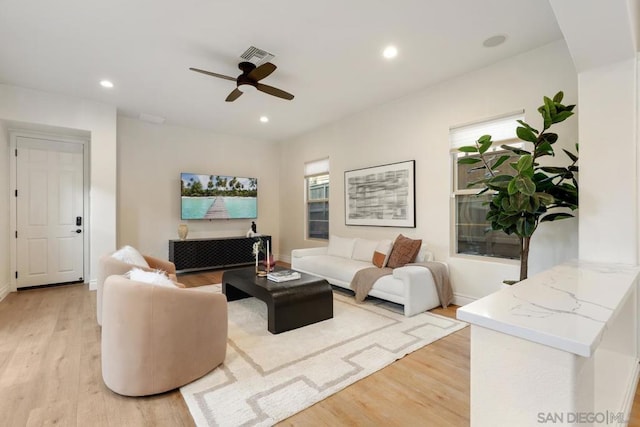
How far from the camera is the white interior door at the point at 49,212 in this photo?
455cm

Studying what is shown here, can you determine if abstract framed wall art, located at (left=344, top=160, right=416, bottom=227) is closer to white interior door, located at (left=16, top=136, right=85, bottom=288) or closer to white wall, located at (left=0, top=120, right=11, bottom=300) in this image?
white interior door, located at (left=16, top=136, right=85, bottom=288)

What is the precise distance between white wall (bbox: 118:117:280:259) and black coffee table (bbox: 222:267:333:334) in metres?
3.16

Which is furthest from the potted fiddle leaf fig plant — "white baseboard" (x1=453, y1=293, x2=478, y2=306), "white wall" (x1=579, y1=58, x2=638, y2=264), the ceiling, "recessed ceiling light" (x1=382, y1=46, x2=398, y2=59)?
"recessed ceiling light" (x1=382, y1=46, x2=398, y2=59)

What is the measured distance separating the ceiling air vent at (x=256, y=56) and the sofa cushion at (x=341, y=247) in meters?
2.94

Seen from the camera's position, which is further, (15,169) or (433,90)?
(15,169)

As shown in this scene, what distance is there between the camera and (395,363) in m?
2.35

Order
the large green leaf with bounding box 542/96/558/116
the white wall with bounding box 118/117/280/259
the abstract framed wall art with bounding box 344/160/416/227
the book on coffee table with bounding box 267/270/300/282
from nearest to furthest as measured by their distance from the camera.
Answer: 1. the large green leaf with bounding box 542/96/558/116
2. the book on coffee table with bounding box 267/270/300/282
3. the abstract framed wall art with bounding box 344/160/416/227
4. the white wall with bounding box 118/117/280/259

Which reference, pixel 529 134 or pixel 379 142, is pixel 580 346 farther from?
pixel 379 142

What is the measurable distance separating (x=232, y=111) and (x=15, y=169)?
3314 mm

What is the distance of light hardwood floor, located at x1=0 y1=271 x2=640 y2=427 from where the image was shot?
173 cm

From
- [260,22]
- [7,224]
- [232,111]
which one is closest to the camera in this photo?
[260,22]

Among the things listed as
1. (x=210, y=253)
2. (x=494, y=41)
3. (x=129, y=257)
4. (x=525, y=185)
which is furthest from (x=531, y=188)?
(x=210, y=253)

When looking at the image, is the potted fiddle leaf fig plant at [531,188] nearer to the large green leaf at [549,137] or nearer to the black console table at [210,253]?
the large green leaf at [549,137]

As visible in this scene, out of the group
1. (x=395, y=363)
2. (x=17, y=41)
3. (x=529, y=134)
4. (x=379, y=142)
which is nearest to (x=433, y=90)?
(x=379, y=142)
